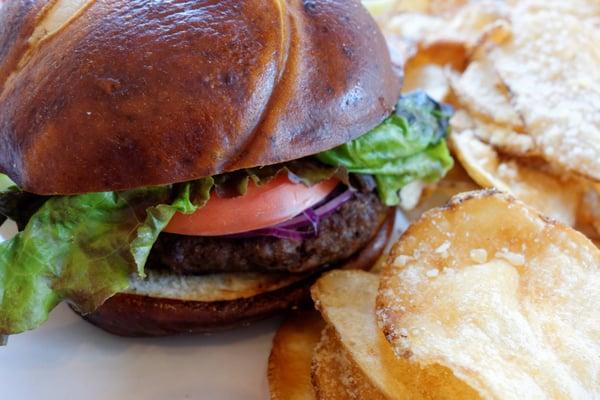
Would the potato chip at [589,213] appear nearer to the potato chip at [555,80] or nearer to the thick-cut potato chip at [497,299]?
the potato chip at [555,80]

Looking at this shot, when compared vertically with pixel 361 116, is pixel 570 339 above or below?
below

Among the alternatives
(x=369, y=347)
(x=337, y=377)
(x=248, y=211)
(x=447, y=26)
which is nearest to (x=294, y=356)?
Answer: (x=337, y=377)

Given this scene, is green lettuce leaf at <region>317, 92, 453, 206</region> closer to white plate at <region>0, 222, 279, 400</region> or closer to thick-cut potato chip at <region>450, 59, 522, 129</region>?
thick-cut potato chip at <region>450, 59, 522, 129</region>

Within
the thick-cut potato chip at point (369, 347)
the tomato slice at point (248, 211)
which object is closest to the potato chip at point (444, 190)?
the thick-cut potato chip at point (369, 347)

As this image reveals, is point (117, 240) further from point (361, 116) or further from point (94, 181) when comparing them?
point (361, 116)

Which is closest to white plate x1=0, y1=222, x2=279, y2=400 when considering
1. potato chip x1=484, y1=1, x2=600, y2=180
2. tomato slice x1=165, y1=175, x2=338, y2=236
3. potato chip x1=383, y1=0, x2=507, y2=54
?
tomato slice x1=165, y1=175, x2=338, y2=236

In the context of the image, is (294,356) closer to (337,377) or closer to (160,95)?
(337,377)

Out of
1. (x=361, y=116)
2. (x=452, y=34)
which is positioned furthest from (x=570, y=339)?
(x=452, y=34)
